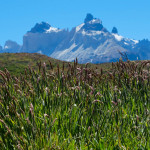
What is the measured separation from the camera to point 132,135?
14.3ft

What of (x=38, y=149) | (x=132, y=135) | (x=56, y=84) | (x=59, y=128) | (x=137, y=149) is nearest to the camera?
(x=38, y=149)

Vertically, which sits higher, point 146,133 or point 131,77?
point 131,77

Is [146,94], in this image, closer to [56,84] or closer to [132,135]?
[132,135]

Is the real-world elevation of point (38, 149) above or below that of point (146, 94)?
below

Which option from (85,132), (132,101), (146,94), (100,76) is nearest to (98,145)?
(85,132)

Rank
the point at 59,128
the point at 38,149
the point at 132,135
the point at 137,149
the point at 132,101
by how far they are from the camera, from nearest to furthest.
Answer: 1. the point at 38,149
2. the point at 137,149
3. the point at 132,135
4. the point at 59,128
5. the point at 132,101

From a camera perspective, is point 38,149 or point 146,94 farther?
point 146,94

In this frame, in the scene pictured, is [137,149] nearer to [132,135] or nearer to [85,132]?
[132,135]

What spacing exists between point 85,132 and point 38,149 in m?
1.08

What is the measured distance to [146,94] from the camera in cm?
577

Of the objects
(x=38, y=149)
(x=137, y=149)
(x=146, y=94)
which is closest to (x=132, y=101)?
(x=146, y=94)


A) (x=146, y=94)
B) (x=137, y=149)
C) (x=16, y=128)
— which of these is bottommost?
(x=137, y=149)

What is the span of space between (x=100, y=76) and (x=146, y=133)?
8.96 ft

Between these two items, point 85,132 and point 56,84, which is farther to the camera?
point 56,84
